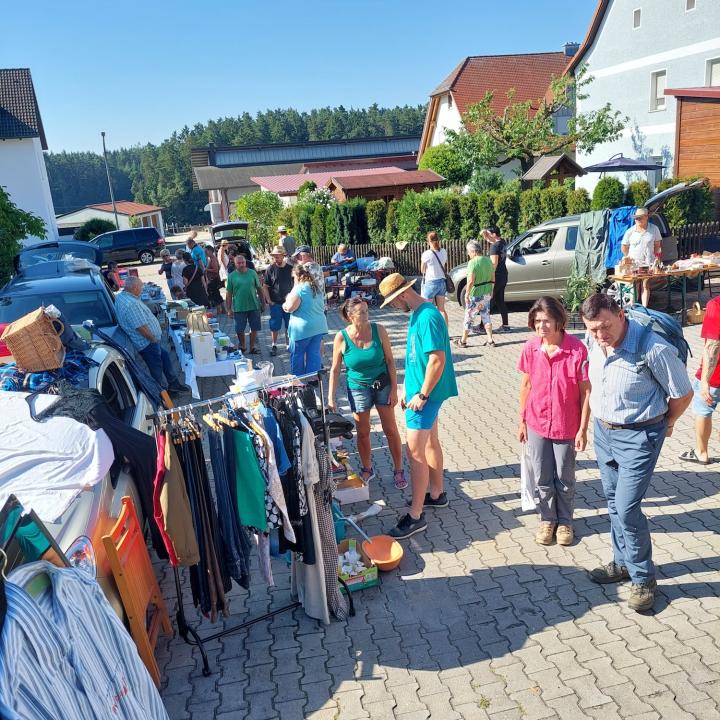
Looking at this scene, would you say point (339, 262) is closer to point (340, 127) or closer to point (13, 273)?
point (13, 273)

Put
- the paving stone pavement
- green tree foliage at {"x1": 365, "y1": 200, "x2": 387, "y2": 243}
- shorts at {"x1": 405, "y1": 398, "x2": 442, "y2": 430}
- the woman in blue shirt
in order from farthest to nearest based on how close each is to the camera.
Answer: green tree foliage at {"x1": 365, "y1": 200, "x2": 387, "y2": 243}
the woman in blue shirt
shorts at {"x1": 405, "y1": 398, "x2": 442, "y2": 430}
the paving stone pavement

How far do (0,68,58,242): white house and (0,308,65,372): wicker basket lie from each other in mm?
33286

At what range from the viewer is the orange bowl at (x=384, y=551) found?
15.6ft


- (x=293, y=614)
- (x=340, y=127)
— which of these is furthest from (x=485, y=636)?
(x=340, y=127)

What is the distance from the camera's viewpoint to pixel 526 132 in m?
25.0

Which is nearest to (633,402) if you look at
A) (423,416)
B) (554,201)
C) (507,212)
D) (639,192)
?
(423,416)

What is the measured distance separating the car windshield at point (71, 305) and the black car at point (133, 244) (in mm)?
28006

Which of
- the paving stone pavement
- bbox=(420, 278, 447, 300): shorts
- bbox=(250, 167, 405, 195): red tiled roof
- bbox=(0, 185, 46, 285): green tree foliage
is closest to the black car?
bbox=(250, 167, 405, 195): red tiled roof

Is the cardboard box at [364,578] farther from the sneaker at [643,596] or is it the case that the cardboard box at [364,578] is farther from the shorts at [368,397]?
the sneaker at [643,596]

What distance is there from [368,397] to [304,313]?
99.8 inches

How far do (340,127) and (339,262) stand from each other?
113637mm

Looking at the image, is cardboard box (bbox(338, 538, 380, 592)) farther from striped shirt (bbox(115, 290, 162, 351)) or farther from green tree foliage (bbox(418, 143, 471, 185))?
green tree foliage (bbox(418, 143, 471, 185))

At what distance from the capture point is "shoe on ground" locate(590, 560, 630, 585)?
4426 millimetres

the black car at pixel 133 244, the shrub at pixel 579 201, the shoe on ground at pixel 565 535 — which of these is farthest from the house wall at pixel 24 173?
the shoe on ground at pixel 565 535
